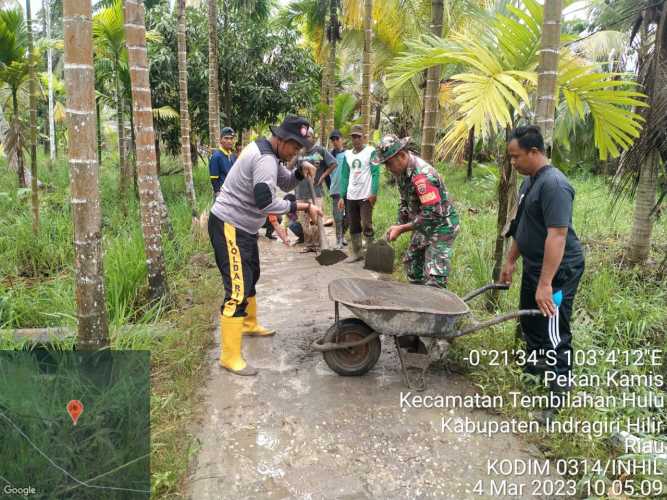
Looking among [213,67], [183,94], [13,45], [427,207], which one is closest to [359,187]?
[427,207]

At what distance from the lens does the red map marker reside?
2779 millimetres

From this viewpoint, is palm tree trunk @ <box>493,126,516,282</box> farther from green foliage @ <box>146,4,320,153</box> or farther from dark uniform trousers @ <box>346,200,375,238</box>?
green foliage @ <box>146,4,320,153</box>

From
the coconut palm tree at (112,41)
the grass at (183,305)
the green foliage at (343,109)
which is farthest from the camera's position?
the green foliage at (343,109)

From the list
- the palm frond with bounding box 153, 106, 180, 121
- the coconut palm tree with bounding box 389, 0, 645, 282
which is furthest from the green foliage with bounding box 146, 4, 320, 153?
the coconut palm tree with bounding box 389, 0, 645, 282

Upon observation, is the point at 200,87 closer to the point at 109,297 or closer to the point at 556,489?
the point at 109,297

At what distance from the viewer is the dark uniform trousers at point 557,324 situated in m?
3.24

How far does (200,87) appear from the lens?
12906 millimetres

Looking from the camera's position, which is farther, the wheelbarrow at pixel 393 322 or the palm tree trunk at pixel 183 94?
the palm tree trunk at pixel 183 94

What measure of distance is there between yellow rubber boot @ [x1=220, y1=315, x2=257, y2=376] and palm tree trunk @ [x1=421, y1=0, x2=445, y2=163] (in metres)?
3.26

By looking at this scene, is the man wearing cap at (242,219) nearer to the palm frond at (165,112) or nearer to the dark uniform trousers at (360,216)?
the dark uniform trousers at (360,216)

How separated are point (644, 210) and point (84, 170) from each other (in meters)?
6.09

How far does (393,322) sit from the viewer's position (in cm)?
346

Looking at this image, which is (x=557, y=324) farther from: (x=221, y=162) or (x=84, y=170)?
(x=221, y=162)

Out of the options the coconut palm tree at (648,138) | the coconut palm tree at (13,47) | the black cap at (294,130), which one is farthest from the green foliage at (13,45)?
the coconut palm tree at (648,138)
